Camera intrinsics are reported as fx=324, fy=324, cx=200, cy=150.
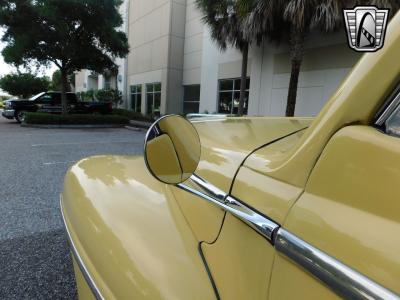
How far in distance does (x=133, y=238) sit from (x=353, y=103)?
974 millimetres

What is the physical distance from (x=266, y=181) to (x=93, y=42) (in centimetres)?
1827

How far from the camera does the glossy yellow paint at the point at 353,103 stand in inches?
27.9

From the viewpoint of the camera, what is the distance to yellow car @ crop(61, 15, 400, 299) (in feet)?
2.21

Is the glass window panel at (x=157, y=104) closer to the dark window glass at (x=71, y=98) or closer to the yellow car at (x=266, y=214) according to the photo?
the dark window glass at (x=71, y=98)

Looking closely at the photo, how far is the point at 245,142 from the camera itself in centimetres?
139

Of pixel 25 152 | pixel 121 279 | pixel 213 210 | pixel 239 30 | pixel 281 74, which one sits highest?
pixel 239 30

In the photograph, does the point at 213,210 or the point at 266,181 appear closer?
the point at 266,181

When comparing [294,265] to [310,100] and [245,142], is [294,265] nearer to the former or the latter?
[245,142]

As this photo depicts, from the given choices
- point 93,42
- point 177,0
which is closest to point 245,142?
point 93,42

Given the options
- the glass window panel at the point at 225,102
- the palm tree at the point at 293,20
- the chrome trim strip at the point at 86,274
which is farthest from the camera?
the glass window panel at the point at 225,102

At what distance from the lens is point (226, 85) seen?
16078mm

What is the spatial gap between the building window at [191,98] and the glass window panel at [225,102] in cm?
212

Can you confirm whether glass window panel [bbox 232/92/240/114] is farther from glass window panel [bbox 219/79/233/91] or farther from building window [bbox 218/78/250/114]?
glass window panel [bbox 219/79/233/91]

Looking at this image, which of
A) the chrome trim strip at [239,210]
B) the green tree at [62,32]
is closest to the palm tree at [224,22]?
the green tree at [62,32]
